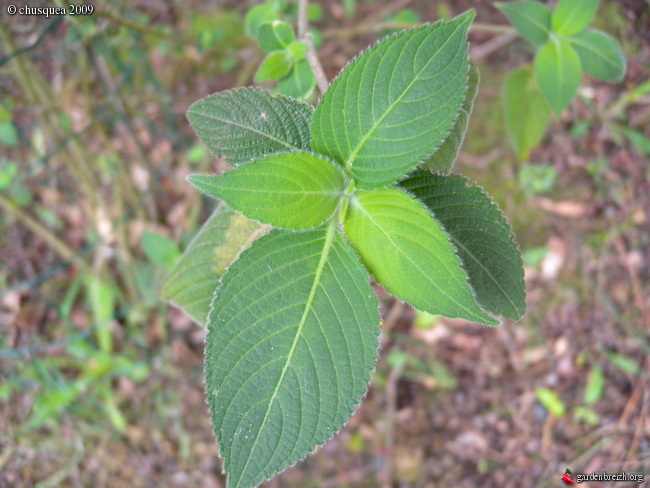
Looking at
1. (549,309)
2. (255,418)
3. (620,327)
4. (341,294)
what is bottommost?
(620,327)

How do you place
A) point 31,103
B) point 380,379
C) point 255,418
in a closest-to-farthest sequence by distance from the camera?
point 255,418, point 31,103, point 380,379

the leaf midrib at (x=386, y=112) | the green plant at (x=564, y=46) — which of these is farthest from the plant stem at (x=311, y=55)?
the green plant at (x=564, y=46)

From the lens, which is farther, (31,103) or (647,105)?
(647,105)

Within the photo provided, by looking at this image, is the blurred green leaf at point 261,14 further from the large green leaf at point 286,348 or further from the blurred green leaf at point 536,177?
the blurred green leaf at point 536,177

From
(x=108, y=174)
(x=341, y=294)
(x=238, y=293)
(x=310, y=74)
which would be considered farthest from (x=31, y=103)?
(x=341, y=294)

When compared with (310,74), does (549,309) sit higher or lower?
lower

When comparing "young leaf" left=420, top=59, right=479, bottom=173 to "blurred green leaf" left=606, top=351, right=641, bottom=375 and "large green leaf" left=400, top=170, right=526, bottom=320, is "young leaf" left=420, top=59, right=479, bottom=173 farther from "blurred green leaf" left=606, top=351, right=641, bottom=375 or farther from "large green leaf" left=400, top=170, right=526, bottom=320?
"blurred green leaf" left=606, top=351, right=641, bottom=375

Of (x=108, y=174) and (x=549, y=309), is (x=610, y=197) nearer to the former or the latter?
(x=549, y=309)
